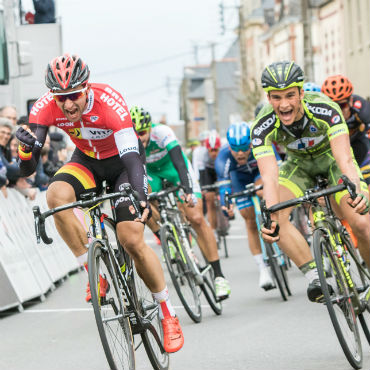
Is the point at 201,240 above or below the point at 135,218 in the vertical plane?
below

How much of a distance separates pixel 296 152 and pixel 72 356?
2.34 metres

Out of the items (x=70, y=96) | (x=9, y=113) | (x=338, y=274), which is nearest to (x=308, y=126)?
(x=338, y=274)

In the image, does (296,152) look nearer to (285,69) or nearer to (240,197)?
(285,69)

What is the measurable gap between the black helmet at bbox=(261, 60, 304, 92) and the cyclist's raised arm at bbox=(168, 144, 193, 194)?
2.95 m

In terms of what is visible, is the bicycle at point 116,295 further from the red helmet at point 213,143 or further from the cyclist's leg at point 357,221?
the red helmet at point 213,143

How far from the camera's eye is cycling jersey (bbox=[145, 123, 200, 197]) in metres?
10.3

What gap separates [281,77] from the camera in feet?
24.1

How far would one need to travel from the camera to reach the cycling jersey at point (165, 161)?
10344 millimetres

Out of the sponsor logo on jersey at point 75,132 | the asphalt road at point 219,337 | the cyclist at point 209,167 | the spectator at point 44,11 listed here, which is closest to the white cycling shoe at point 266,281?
the asphalt road at point 219,337

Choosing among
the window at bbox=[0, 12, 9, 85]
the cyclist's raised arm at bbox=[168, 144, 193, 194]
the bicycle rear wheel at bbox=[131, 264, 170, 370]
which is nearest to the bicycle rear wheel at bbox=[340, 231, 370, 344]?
the bicycle rear wheel at bbox=[131, 264, 170, 370]

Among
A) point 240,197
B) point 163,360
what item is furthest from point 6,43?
point 163,360

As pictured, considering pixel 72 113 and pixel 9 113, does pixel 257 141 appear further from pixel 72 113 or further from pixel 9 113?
pixel 9 113

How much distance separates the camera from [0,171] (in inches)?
490

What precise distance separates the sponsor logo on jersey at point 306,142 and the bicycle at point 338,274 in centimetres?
60
